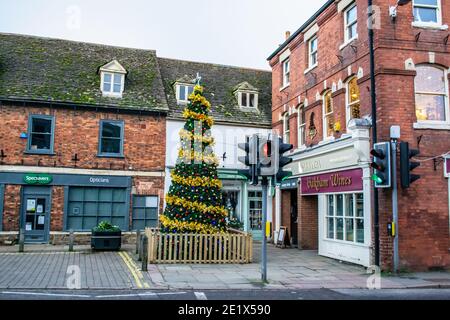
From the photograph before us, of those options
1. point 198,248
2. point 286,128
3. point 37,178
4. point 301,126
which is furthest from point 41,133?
point 301,126

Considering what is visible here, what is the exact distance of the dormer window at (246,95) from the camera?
24.0 metres

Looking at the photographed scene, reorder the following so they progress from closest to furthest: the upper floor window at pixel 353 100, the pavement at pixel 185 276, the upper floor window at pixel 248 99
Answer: the pavement at pixel 185 276 < the upper floor window at pixel 353 100 < the upper floor window at pixel 248 99

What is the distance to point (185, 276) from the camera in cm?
1139

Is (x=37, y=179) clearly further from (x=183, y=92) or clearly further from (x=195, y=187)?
(x=195, y=187)

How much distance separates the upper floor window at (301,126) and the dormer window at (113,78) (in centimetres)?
883

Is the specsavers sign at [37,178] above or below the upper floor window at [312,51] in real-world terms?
→ below

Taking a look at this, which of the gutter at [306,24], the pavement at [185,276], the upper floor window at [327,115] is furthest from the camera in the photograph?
the gutter at [306,24]

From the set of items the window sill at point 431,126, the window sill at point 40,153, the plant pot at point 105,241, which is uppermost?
the window sill at point 431,126

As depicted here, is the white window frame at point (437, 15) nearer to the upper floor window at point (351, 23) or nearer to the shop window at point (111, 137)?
the upper floor window at point (351, 23)

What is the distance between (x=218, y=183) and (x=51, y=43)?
14.3 metres

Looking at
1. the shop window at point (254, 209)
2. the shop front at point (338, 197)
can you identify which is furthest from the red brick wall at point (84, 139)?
the shop front at point (338, 197)

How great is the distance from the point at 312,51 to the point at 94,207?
12158mm
